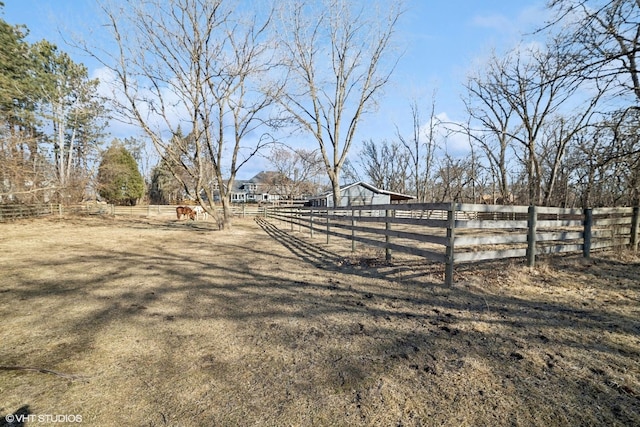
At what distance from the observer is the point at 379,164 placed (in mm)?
46875

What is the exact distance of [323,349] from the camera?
8.60ft

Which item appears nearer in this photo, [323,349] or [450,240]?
[323,349]

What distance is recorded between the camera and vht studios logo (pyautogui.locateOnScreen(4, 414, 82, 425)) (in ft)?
5.72

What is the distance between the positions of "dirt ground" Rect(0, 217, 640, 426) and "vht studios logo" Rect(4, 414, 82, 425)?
0.04 feet

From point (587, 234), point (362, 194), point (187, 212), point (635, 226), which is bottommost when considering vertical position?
point (187, 212)

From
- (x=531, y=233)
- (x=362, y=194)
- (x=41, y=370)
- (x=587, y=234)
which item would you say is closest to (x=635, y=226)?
(x=587, y=234)

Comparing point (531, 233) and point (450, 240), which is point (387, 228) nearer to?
point (450, 240)

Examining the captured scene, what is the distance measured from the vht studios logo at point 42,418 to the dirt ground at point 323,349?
1 cm

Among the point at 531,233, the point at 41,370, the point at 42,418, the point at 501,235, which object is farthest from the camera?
the point at 531,233

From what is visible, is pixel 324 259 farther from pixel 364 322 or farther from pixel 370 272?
pixel 364 322

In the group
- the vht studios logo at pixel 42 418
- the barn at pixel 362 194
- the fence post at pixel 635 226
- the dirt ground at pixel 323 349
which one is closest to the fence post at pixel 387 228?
the dirt ground at pixel 323 349

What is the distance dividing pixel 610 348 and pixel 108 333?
15.6ft

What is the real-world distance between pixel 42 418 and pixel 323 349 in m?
1.93

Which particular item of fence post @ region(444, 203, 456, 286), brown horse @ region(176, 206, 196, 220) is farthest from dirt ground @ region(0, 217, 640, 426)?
brown horse @ region(176, 206, 196, 220)
